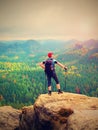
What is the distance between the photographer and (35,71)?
352 inches

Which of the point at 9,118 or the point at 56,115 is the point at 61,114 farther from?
the point at 9,118

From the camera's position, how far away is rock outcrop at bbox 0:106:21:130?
325 inches

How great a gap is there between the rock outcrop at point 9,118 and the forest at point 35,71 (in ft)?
1.21

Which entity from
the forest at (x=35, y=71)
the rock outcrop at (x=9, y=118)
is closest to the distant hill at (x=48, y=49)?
the forest at (x=35, y=71)

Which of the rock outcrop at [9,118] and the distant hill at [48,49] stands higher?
the distant hill at [48,49]

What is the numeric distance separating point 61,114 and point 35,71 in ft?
8.05

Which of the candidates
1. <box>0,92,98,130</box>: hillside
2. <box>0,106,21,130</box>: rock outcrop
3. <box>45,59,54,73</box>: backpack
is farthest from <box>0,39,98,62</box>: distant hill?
<box>0,92,98,130</box>: hillside

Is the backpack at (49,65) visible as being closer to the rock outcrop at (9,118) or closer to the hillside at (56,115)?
A: the hillside at (56,115)

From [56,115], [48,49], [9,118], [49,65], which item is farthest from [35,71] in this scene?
[56,115]

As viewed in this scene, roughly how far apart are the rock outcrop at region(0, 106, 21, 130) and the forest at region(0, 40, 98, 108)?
0.37 metres

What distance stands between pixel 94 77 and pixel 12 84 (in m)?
2.61

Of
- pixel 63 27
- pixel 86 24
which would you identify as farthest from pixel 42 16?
pixel 86 24

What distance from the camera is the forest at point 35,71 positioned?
892 cm

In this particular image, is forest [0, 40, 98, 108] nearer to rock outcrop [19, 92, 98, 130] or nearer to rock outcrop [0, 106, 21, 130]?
rock outcrop [0, 106, 21, 130]
